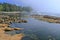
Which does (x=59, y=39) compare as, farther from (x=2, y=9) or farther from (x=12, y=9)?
(x=12, y=9)

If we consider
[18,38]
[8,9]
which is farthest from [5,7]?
[18,38]

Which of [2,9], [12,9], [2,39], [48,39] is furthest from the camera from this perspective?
[12,9]

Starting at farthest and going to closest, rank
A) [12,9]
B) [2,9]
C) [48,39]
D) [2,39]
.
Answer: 1. [12,9]
2. [2,9]
3. [48,39]
4. [2,39]

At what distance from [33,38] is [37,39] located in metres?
1.02

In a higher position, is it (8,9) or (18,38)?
(18,38)

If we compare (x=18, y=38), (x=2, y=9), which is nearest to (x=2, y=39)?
(x=18, y=38)

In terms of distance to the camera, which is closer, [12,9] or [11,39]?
[11,39]

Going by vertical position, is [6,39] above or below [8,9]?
above

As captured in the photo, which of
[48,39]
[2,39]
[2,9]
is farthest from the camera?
[2,9]

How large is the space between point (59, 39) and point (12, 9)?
416ft

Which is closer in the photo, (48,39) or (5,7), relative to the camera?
(48,39)

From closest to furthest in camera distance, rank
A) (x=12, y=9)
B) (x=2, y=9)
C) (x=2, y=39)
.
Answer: (x=2, y=39), (x=2, y=9), (x=12, y=9)

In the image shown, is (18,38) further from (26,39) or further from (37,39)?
(37,39)

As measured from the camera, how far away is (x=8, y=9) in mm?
140000
